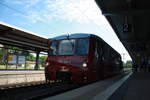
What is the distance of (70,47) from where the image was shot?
44.4 feet

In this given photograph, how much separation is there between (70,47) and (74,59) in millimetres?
922

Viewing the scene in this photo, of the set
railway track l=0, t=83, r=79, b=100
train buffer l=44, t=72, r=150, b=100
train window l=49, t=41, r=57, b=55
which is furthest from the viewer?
train window l=49, t=41, r=57, b=55

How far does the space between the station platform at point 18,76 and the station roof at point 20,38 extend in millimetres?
2321

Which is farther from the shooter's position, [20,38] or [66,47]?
[20,38]

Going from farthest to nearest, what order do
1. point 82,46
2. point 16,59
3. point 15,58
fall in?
1. point 16,59
2. point 15,58
3. point 82,46

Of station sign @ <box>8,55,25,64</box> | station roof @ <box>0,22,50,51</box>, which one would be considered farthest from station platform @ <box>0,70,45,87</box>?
station roof @ <box>0,22,50,51</box>

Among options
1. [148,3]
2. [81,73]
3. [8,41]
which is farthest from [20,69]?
[148,3]

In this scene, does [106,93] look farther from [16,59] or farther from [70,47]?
[16,59]

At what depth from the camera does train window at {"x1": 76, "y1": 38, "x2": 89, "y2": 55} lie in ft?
43.0

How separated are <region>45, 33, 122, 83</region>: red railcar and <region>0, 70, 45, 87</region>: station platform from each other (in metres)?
4.78

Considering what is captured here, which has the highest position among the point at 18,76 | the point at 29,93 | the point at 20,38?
the point at 20,38

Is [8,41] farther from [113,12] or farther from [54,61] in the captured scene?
[113,12]

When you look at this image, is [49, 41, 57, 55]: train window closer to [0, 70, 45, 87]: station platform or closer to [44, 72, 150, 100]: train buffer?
[44, 72, 150, 100]: train buffer

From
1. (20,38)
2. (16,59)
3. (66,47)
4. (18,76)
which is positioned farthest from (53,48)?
(16,59)
